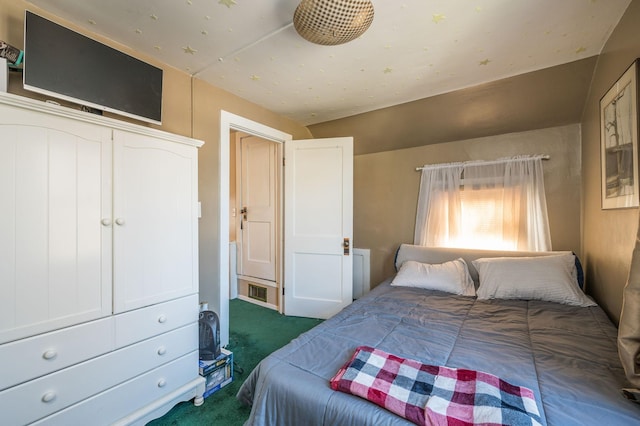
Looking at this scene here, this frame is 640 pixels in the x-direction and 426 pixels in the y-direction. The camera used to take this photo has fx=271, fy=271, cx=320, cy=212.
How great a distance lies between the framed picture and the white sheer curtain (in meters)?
0.68

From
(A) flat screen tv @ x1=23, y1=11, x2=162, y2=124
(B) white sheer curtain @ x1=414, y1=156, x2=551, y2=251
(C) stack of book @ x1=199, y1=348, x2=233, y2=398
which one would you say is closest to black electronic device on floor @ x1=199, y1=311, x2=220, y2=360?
(C) stack of book @ x1=199, y1=348, x2=233, y2=398

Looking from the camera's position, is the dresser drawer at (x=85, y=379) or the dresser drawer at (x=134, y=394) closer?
the dresser drawer at (x=85, y=379)

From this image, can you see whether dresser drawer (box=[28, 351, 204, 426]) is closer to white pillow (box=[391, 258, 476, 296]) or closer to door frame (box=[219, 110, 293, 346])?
door frame (box=[219, 110, 293, 346])

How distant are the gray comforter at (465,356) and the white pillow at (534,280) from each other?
0.10m

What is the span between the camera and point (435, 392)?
3.18 feet

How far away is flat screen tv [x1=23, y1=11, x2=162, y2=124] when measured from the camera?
134cm

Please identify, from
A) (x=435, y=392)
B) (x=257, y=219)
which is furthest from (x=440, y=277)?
(x=257, y=219)

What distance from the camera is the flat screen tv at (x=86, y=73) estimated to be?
1339 mm

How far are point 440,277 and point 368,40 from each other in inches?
75.7

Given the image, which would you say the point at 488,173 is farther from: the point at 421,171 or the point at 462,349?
the point at 462,349

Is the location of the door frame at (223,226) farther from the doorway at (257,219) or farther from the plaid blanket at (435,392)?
the plaid blanket at (435,392)

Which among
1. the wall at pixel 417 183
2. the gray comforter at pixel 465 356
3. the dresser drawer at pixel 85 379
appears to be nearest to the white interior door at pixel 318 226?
the wall at pixel 417 183

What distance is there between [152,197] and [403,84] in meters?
2.12

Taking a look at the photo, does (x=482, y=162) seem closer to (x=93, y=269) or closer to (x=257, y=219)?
(x=257, y=219)
